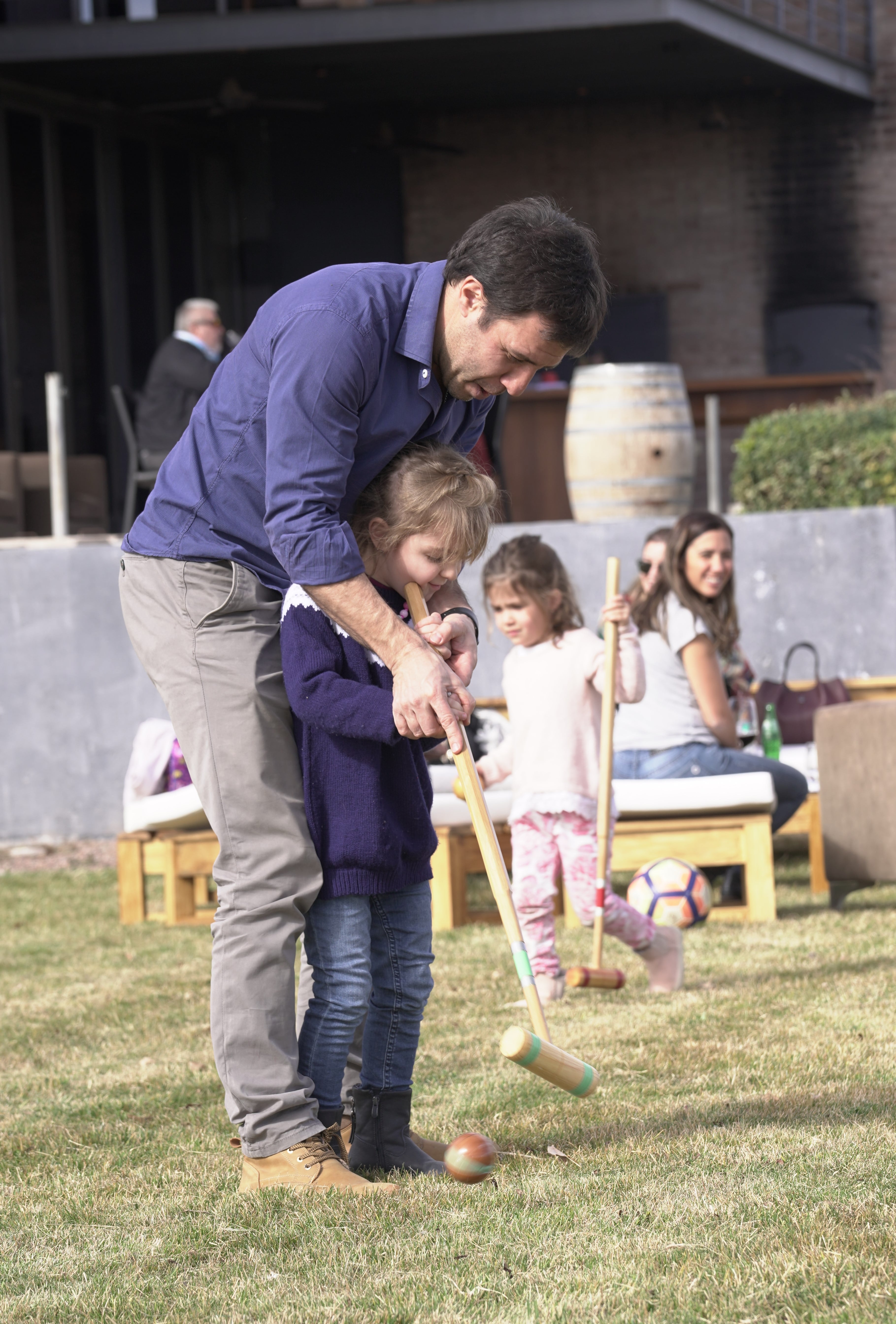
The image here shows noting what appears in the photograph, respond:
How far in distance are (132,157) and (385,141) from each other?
7.58ft

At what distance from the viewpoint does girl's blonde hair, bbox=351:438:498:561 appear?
2834 mm

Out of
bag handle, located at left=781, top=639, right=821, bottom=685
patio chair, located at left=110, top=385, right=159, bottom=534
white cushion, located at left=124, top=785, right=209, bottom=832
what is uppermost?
patio chair, located at left=110, top=385, right=159, bottom=534

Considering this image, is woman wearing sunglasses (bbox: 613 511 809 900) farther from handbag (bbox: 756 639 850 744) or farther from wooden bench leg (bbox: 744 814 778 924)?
handbag (bbox: 756 639 850 744)

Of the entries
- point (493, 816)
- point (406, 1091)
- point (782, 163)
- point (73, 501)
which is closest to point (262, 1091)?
point (406, 1091)

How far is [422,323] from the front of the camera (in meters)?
2.76

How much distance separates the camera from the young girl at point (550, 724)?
4.79m

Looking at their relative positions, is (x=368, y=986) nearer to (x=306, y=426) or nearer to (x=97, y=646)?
(x=306, y=426)

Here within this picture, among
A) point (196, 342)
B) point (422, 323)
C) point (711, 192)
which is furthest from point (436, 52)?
point (422, 323)

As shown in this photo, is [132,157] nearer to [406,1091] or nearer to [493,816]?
[493,816]

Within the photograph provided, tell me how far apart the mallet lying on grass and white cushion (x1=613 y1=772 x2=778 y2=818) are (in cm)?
279

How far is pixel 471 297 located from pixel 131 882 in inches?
156

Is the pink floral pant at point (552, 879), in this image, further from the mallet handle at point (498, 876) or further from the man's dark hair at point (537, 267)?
the man's dark hair at point (537, 267)

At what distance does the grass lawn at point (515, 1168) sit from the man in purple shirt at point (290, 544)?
30cm

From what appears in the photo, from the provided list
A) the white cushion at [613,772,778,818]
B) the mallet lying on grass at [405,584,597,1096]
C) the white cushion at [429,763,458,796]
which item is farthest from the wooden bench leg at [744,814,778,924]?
the mallet lying on grass at [405,584,597,1096]
